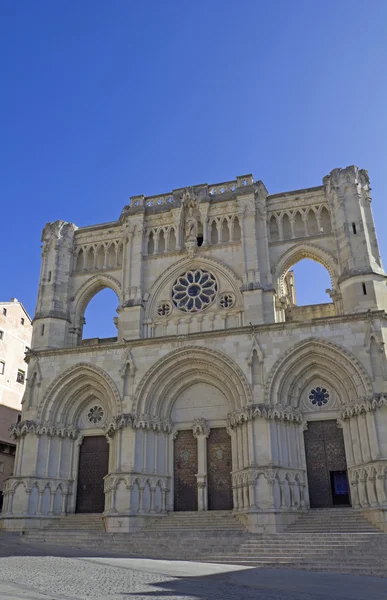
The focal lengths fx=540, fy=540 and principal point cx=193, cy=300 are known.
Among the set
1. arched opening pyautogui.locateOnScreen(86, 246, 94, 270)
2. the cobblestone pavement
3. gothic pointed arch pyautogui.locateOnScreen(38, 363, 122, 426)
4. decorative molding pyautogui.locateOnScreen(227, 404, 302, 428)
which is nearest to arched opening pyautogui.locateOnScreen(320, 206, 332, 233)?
decorative molding pyautogui.locateOnScreen(227, 404, 302, 428)

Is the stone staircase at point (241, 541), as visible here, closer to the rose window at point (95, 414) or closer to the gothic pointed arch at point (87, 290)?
the rose window at point (95, 414)

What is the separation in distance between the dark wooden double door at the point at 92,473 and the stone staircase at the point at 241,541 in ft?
3.00

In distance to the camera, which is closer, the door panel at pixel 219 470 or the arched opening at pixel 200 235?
the door panel at pixel 219 470

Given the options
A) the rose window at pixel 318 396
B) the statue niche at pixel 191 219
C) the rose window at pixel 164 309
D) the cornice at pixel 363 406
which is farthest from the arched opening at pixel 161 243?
the cornice at pixel 363 406

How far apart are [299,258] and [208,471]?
10.5 meters

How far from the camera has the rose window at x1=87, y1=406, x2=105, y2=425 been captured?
23688 millimetres

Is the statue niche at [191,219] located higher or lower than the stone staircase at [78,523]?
higher

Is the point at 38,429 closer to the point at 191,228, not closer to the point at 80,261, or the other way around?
the point at 80,261

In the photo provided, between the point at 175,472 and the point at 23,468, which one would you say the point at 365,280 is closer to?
the point at 175,472

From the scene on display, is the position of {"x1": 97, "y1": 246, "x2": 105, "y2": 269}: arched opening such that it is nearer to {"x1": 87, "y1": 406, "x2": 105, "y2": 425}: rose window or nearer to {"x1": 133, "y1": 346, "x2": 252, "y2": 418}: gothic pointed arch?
{"x1": 87, "y1": 406, "x2": 105, "y2": 425}: rose window

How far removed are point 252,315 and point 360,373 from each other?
17.5 feet

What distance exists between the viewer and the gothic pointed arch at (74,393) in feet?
75.0

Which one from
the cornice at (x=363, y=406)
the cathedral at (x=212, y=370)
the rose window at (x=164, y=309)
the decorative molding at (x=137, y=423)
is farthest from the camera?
the rose window at (x=164, y=309)

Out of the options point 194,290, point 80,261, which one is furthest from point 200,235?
point 80,261
